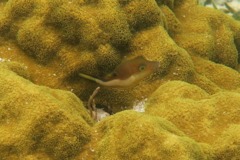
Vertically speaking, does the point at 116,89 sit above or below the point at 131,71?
below

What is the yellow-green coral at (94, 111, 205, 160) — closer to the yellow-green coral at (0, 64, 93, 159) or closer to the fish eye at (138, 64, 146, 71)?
the yellow-green coral at (0, 64, 93, 159)

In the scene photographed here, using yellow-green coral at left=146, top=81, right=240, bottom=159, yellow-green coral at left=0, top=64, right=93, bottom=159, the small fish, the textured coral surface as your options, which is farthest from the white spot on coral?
yellow-green coral at left=0, top=64, right=93, bottom=159

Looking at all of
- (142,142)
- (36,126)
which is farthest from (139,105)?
(36,126)

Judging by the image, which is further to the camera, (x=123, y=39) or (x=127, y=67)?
(x=123, y=39)

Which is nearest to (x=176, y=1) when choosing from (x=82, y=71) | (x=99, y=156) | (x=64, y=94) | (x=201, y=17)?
(x=201, y=17)

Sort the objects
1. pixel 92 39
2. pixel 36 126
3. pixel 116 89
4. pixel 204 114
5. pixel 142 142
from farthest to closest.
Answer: pixel 116 89 → pixel 92 39 → pixel 204 114 → pixel 36 126 → pixel 142 142

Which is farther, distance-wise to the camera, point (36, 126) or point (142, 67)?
point (142, 67)

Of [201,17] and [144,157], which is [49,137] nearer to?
[144,157]

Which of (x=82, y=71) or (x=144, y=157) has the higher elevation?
(x=144, y=157)

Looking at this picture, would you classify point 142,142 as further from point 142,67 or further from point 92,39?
point 92,39
